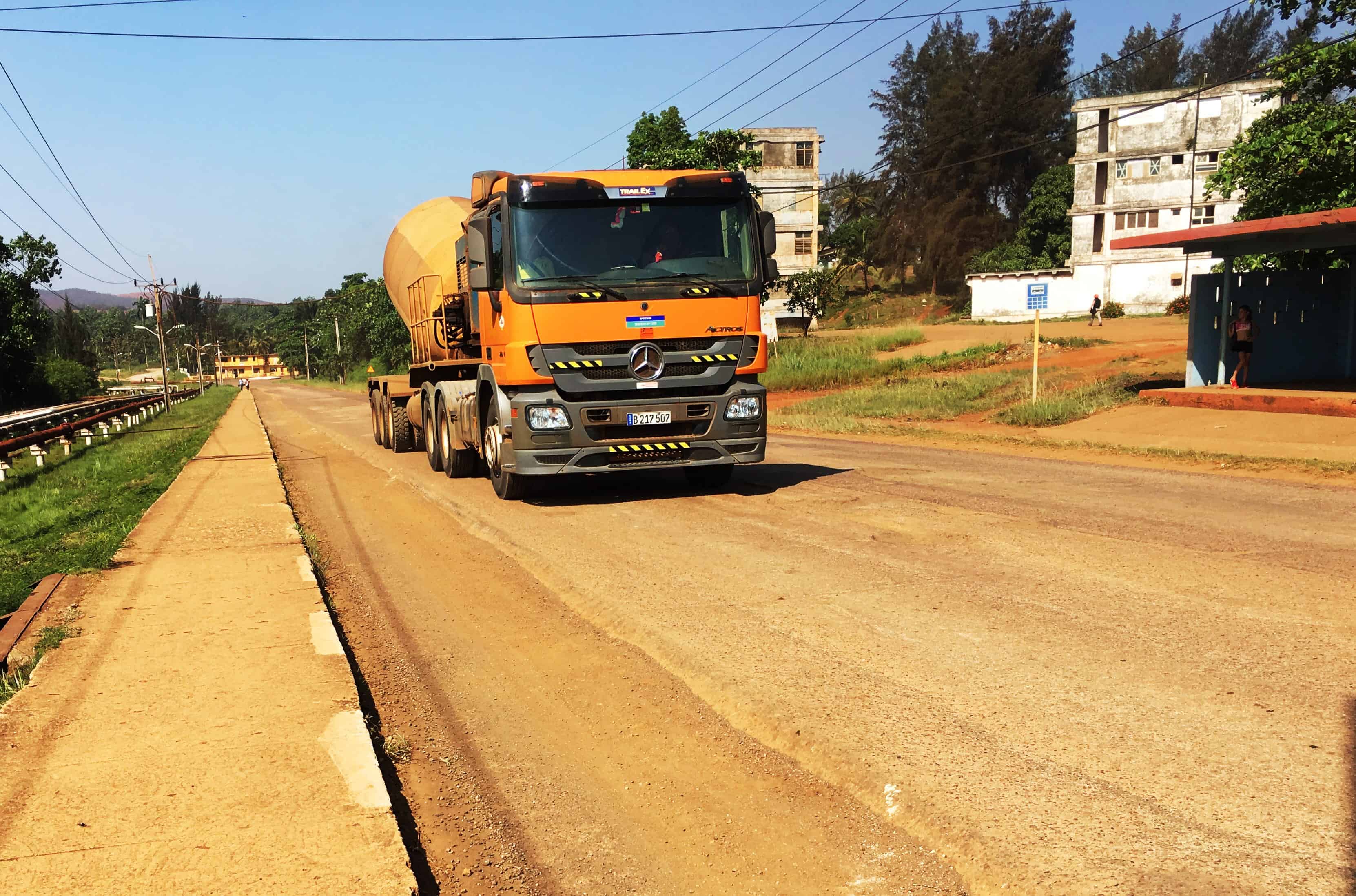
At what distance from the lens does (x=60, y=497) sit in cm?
1545

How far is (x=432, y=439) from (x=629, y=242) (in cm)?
639

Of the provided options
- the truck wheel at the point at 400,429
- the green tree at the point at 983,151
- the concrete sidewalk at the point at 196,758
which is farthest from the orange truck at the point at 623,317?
the green tree at the point at 983,151

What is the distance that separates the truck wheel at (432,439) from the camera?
15.4m

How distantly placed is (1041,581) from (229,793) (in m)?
4.99

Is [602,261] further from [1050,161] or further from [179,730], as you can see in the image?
[1050,161]

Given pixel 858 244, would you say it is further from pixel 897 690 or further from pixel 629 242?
pixel 897 690

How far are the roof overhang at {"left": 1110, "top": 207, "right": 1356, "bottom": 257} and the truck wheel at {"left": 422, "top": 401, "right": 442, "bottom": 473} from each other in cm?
1179

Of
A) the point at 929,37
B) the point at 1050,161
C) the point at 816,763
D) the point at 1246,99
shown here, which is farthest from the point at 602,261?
the point at 929,37

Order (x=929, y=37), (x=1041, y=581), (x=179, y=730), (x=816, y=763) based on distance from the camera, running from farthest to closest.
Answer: (x=929, y=37) → (x=1041, y=581) → (x=179, y=730) → (x=816, y=763)

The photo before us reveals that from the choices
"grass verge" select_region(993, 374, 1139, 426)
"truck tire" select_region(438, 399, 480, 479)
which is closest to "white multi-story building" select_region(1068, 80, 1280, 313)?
"grass verge" select_region(993, 374, 1139, 426)

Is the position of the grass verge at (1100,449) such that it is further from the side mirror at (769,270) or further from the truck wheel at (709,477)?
the side mirror at (769,270)

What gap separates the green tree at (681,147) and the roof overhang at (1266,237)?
17.2 meters

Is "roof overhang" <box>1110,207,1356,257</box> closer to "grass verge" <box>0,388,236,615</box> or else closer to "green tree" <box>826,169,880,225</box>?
"grass verge" <box>0,388,236,615</box>

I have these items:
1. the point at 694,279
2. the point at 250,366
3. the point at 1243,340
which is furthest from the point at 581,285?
the point at 250,366
